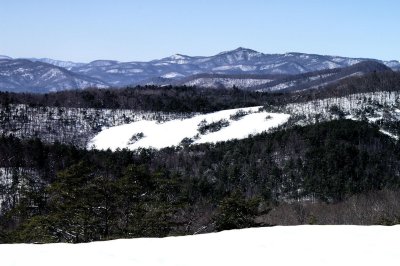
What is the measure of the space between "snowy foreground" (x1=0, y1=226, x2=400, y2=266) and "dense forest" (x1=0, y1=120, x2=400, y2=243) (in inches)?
767

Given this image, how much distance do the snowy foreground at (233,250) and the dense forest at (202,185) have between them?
19.5 metres

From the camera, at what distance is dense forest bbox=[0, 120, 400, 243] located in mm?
40781

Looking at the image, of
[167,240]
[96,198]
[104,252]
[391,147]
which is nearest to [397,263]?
[167,240]

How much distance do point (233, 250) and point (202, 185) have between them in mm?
100431

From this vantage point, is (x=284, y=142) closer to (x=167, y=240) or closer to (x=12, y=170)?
(x=12, y=170)

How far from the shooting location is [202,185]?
116688 millimetres

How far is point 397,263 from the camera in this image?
14898mm

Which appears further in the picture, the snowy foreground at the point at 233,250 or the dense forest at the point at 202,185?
the dense forest at the point at 202,185

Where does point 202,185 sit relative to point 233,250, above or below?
below

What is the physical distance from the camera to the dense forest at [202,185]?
1606 inches

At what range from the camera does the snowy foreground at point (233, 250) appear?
49.3 feet

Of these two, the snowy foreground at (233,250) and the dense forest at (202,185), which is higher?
the snowy foreground at (233,250)

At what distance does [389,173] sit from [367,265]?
15384 cm

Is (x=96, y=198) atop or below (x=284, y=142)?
atop
